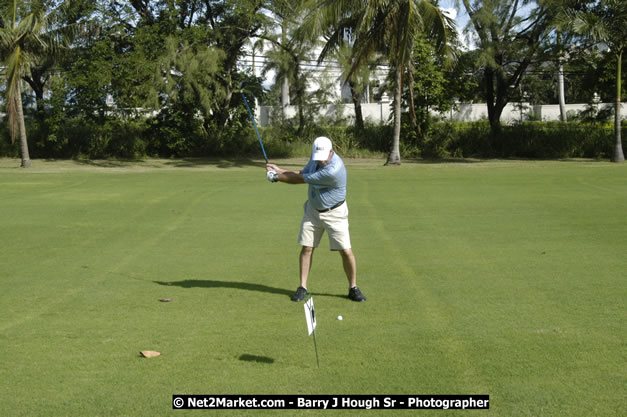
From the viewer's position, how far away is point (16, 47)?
28.6 m

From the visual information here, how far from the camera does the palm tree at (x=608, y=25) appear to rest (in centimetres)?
2798

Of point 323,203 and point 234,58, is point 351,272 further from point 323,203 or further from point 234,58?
point 234,58

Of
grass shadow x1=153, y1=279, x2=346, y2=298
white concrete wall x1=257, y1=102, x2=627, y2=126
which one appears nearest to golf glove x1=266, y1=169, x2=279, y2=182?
grass shadow x1=153, y1=279, x2=346, y2=298

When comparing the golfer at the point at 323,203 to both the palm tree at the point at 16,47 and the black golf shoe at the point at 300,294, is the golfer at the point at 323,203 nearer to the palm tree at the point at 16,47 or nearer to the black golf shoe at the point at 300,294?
the black golf shoe at the point at 300,294

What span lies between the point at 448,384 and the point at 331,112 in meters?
36.1

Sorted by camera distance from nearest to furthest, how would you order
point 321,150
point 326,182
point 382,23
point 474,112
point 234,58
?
point 321,150, point 326,182, point 382,23, point 234,58, point 474,112

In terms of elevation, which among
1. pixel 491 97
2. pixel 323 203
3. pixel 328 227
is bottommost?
pixel 328 227

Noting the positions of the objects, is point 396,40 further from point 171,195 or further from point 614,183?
point 171,195

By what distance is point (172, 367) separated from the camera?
5.48m

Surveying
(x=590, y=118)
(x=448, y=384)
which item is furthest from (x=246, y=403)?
(x=590, y=118)

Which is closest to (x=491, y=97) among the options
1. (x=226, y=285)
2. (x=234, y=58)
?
(x=234, y=58)

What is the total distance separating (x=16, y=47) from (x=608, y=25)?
24.5m

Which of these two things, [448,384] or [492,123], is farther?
[492,123]

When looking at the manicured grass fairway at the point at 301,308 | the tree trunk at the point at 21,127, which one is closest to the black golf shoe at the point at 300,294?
the manicured grass fairway at the point at 301,308
